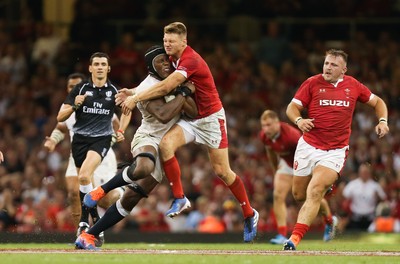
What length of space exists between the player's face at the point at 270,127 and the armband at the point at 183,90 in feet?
12.7

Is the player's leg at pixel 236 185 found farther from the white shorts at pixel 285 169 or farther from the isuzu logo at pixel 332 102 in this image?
the white shorts at pixel 285 169

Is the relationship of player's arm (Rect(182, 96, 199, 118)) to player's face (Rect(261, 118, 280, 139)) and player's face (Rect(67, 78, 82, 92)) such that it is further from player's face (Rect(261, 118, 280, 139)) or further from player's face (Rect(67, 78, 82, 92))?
player's face (Rect(261, 118, 280, 139))

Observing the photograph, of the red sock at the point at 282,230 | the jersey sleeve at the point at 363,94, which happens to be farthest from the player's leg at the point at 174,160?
the red sock at the point at 282,230

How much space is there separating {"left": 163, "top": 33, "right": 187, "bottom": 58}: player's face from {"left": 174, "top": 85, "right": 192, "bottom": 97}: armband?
413 millimetres

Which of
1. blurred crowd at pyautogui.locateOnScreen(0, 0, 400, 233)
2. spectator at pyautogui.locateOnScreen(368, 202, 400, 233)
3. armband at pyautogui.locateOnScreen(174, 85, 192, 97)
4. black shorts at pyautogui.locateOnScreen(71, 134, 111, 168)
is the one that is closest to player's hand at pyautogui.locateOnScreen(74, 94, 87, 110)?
black shorts at pyautogui.locateOnScreen(71, 134, 111, 168)

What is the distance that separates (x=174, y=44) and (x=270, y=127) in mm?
4053

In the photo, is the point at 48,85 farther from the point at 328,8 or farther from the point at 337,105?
the point at 337,105

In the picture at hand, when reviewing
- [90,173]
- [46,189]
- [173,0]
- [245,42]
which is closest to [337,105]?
[90,173]

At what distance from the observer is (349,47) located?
2495 cm

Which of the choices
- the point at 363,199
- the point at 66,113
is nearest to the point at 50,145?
the point at 66,113

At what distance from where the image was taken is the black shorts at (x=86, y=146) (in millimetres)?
16031

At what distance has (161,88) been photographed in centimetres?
1365

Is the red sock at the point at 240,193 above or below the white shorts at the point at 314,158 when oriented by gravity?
below

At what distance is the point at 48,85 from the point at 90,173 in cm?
1007
